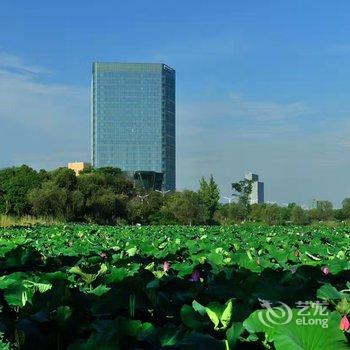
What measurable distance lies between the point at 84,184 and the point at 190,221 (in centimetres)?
1054

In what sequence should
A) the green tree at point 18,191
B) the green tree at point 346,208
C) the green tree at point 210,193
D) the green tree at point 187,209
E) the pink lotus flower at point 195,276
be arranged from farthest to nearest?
the green tree at point 346,208 < the green tree at point 210,193 < the green tree at point 187,209 < the green tree at point 18,191 < the pink lotus flower at point 195,276

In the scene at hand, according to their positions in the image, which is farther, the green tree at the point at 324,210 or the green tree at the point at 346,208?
the green tree at the point at 346,208

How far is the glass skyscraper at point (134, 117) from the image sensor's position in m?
137

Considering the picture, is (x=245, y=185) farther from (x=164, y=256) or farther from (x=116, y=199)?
(x=164, y=256)

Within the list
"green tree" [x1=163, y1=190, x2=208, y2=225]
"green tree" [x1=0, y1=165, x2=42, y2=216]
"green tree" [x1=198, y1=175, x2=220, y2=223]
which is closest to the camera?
"green tree" [x1=0, y1=165, x2=42, y2=216]

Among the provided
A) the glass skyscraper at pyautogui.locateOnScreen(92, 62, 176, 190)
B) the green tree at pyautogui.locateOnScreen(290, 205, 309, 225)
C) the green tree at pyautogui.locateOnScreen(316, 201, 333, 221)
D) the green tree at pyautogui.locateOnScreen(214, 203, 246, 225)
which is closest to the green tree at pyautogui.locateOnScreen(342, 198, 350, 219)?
the green tree at pyautogui.locateOnScreen(316, 201, 333, 221)

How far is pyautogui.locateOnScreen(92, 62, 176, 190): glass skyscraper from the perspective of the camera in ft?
450

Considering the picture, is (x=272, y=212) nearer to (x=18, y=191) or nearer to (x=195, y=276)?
(x=18, y=191)

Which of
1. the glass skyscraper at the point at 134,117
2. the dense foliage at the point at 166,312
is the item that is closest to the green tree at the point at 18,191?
the dense foliage at the point at 166,312

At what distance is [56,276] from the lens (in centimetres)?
300

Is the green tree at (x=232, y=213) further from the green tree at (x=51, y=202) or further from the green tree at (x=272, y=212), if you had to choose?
the green tree at (x=51, y=202)

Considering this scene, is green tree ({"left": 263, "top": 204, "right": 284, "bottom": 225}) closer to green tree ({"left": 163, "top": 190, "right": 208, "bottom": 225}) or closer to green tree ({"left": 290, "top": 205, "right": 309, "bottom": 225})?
green tree ({"left": 290, "top": 205, "right": 309, "bottom": 225})

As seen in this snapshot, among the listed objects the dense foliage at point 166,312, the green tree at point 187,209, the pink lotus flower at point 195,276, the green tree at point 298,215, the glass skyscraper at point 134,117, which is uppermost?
the glass skyscraper at point 134,117

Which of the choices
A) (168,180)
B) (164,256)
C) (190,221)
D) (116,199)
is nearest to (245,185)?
(190,221)
